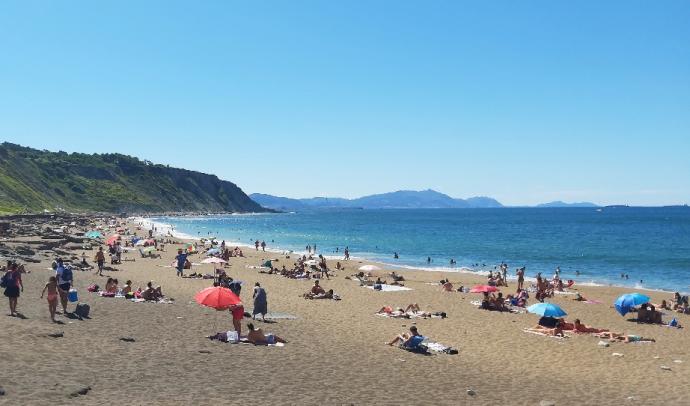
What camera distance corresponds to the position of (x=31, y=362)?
11258 mm

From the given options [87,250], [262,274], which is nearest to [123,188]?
[87,250]

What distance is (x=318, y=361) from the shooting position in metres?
13.6

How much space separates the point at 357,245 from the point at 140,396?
67276 millimetres

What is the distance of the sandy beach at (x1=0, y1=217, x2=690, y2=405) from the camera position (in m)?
10.6

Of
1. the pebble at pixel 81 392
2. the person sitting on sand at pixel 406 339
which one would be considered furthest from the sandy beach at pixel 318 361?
the person sitting on sand at pixel 406 339

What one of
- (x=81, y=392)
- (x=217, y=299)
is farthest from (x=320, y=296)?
(x=81, y=392)

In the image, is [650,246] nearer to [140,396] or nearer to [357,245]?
[357,245]

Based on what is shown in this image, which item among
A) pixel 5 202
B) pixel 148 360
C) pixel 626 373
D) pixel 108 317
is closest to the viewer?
pixel 148 360

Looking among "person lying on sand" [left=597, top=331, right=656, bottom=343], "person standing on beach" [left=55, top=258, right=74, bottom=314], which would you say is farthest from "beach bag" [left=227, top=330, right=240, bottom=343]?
"person lying on sand" [left=597, top=331, right=656, bottom=343]

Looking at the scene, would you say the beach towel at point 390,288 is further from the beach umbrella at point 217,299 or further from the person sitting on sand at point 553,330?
the beach umbrella at point 217,299

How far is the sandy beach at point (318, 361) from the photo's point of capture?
1059cm

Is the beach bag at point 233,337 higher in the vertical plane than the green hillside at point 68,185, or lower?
lower

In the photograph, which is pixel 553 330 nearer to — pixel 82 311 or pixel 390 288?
pixel 390 288

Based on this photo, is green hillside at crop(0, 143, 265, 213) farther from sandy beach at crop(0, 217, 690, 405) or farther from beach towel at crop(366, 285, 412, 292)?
sandy beach at crop(0, 217, 690, 405)
